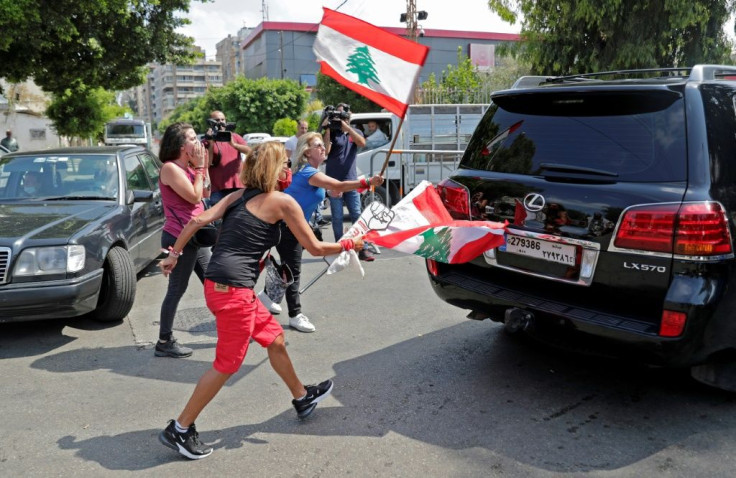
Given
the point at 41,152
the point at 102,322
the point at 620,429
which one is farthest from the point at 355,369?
the point at 41,152

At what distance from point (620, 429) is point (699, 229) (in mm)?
1209

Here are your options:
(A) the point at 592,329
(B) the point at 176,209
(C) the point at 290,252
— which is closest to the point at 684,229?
(A) the point at 592,329

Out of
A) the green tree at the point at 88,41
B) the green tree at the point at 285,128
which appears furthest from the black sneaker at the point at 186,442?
the green tree at the point at 285,128

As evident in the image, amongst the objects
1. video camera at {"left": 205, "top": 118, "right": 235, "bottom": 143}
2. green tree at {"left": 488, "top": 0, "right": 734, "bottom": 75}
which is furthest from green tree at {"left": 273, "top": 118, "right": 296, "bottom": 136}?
video camera at {"left": 205, "top": 118, "right": 235, "bottom": 143}

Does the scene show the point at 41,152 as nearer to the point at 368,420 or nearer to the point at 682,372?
the point at 368,420

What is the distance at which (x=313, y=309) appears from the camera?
598cm

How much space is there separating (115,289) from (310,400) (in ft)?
8.49

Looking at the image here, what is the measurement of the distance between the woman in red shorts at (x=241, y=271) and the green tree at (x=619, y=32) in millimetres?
10005

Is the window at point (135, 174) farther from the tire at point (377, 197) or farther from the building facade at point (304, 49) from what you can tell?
the building facade at point (304, 49)

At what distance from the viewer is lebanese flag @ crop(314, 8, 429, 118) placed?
4.39m

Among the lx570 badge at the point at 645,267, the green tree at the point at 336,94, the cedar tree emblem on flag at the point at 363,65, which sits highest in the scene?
the green tree at the point at 336,94

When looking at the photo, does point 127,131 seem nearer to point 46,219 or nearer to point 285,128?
point 285,128

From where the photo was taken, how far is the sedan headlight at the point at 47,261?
4.80m

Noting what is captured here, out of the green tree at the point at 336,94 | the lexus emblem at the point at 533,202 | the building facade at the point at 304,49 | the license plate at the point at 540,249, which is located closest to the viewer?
the license plate at the point at 540,249
